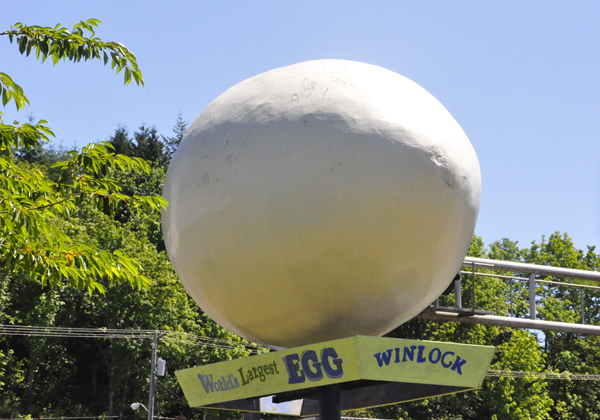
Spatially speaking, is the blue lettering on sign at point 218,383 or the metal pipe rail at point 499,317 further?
the metal pipe rail at point 499,317

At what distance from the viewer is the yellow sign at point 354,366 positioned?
6457mm

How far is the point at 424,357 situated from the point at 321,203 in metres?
1.96

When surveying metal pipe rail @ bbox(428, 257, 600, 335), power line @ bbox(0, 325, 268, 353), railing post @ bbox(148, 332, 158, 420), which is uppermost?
metal pipe rail @ bbox(428, 257, 600, 335)

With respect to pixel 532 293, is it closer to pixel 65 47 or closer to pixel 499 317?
pixel 499 317

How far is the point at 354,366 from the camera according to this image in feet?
21.0

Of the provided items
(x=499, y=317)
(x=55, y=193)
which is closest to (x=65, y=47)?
(x=55, y=193)

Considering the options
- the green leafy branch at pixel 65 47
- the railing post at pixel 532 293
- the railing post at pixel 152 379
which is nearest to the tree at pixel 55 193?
the green leafy branch at pixel 65 47

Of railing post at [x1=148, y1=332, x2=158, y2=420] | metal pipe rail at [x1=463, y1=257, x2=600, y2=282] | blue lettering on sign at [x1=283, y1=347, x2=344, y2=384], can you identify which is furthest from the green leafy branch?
railing post at [x1=148, y1=332, x2=158, y2=420]

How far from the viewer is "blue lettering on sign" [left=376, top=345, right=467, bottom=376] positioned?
6.59 metres

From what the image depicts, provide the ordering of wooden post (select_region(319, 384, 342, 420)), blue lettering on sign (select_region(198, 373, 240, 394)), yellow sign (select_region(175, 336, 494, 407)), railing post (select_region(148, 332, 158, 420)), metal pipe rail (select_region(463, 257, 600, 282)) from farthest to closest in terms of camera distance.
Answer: railing post (select_region(148, 332, 158, 420)) → metal pipe rail (select_region(463, 257, 600, 282)) → wooden post (select_region(319, 384, 342, 420)) → blue lettering on sign (select_region(198, 373, 240, 394)) → yellow sign (select_region(175, 336, 494, 407))

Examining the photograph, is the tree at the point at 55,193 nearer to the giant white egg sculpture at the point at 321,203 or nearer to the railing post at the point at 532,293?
the giant white egg sculpture at the point at 321,203

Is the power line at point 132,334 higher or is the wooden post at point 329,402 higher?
the power line at point 132,334

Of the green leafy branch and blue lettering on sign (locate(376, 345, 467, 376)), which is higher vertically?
the green leafy branch

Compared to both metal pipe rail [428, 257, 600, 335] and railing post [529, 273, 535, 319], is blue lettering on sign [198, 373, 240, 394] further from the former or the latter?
railing post [529, 273, 535, 319]
